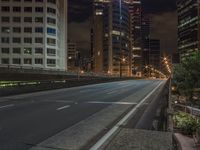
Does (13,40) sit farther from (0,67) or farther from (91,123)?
(91,123)

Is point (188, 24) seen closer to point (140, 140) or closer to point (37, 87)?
point (37, 87)

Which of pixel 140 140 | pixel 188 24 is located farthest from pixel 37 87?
pixel 188 24

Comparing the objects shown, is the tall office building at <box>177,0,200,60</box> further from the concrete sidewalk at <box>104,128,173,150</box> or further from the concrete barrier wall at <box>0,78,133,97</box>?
the concrete sidewalk at <box>104,128,173,150</box>

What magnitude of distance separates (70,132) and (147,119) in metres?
3.96

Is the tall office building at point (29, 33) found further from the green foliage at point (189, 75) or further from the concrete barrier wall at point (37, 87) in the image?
the green foliage at point (189, 75)

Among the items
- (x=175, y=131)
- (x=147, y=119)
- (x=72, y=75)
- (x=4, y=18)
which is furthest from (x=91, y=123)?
(x=4, y=18)

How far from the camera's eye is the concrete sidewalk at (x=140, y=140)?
32.1 feet

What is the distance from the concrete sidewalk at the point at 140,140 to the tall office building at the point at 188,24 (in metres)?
92.4

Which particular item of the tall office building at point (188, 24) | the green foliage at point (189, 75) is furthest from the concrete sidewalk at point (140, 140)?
the tall office building at point (188, 24)

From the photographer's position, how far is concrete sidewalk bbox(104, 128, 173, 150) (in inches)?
385

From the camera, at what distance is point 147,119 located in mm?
15102

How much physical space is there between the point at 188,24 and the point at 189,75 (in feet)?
313

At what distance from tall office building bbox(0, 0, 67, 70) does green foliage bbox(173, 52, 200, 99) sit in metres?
96.1

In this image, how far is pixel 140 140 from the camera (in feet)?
35.1
